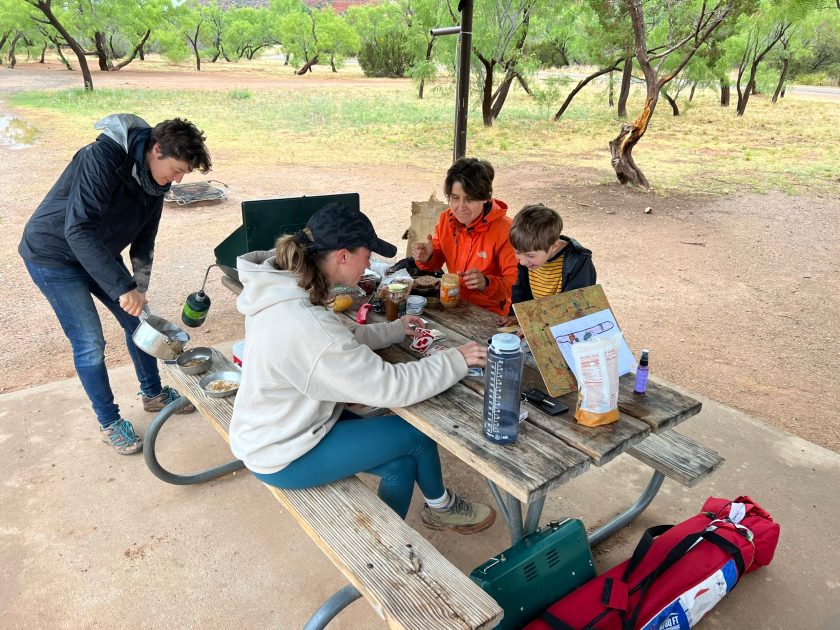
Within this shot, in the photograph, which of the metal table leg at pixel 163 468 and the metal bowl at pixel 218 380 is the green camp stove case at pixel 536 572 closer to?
the metal bowl at pixel 218 380

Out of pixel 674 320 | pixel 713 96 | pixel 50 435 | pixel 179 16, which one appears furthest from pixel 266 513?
pixel 179 16

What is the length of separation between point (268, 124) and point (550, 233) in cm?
1605

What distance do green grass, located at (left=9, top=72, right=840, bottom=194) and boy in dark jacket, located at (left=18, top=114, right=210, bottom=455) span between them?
9049 millimetres

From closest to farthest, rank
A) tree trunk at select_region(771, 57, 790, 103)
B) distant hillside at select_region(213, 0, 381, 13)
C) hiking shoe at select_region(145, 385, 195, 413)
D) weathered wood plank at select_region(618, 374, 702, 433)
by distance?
weathered wood plank at select_region(618, 374, 702, 433) < hiking shoe at select_region(145, 385, 195, 413) < tree trunk at select_region(771, 57, 790, 103) < distant hillside at select_region(213, 0, 381, 13)

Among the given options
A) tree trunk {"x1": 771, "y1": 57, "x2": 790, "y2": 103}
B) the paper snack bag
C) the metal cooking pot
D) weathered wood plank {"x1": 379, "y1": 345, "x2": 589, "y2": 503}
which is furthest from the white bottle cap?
tree trunk {"x1": 771, "y1": 57, "x2": 790, "y2": 103}

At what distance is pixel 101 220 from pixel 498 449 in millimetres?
2104

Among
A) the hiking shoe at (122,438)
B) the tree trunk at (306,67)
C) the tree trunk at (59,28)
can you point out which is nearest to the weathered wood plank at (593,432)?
the hiking shoe at (122,438)

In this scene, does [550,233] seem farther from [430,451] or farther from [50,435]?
[50,435]

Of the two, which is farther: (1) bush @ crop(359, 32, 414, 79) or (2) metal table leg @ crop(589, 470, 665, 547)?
(1) bush @ crop(359, 32, 414, 79)

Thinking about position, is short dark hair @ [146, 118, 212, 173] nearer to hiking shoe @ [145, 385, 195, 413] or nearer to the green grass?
hiking shoe @ [145, 385, 195, 413]

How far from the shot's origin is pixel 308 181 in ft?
33.0

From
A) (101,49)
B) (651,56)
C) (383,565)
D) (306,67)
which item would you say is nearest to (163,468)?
(383,565)

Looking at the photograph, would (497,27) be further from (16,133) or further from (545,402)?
(545,402)

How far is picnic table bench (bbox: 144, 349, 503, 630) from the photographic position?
1.51 metres
